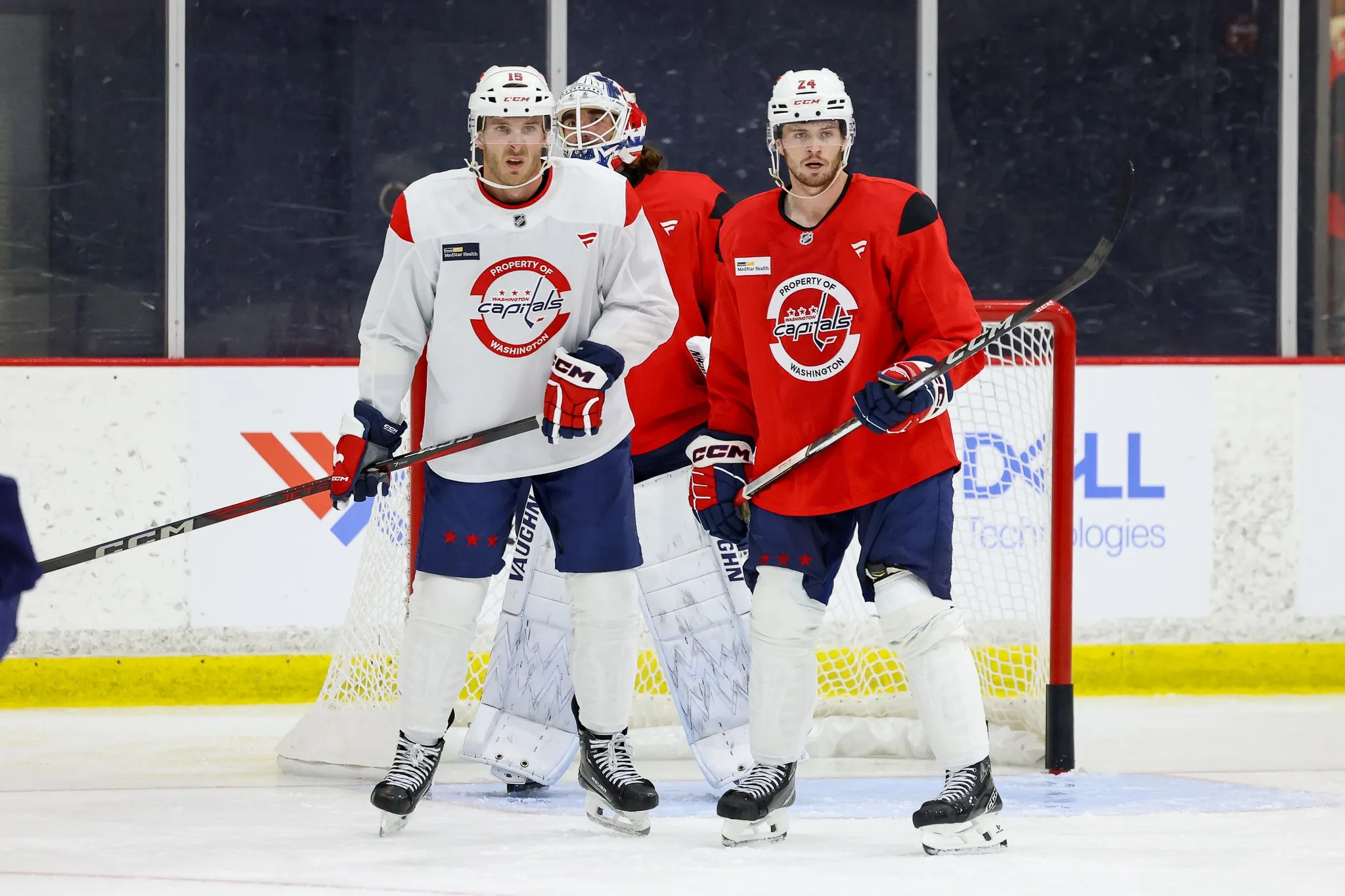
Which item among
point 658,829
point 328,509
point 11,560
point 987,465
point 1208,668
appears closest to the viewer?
point 11,560

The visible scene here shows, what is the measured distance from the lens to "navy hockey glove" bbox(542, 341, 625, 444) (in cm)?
265

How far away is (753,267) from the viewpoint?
2672mm

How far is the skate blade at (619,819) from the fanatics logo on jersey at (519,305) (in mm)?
709

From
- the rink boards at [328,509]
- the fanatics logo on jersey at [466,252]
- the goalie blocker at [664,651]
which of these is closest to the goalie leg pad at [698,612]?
the goalie blocker at [664,651]

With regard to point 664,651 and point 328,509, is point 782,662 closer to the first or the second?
point 664,651

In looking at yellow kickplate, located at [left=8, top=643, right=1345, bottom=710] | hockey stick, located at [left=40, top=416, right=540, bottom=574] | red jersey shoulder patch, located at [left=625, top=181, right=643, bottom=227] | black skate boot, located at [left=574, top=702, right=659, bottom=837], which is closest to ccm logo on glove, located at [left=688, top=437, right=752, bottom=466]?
hockey stick, located at [left=40, top=416, right=540, bottom=574]

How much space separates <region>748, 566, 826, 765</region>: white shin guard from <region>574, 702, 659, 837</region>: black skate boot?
0.20m

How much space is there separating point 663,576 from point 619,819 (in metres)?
0.51

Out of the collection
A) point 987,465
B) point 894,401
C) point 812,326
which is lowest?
point 987,465

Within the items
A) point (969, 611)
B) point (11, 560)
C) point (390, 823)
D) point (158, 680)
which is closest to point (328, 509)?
point (158, 680)

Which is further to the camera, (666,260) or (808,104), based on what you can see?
(666,260)

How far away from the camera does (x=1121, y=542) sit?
14.7 ft

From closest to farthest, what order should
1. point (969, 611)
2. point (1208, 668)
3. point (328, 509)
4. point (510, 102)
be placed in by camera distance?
point (510, 102) < point (969, 611) < point (328, 509) < point (1208, 668)

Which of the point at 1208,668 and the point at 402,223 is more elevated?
the point at 402,223
